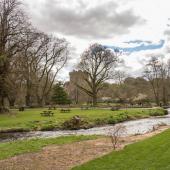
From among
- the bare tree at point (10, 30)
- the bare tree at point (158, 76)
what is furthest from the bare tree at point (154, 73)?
the bare tree at point (10, 30)

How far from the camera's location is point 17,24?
159 ft

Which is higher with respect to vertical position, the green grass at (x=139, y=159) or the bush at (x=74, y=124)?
the bush at (x=74, y=124)

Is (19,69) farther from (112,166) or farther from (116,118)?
(112,166)

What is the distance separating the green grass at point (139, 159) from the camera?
12.2 m

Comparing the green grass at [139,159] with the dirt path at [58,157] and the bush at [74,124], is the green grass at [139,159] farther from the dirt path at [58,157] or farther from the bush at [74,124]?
the bush at [74,124]

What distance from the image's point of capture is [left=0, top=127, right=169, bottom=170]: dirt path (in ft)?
48.4

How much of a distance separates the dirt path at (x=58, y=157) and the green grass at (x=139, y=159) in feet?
4.69

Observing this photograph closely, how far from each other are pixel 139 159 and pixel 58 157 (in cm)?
461

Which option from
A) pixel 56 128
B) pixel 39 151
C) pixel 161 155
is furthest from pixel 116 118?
pixel 161 155

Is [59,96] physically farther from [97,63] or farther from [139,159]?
[139,159]

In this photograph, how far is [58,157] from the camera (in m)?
16.5

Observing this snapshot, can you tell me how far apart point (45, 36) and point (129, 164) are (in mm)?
58576

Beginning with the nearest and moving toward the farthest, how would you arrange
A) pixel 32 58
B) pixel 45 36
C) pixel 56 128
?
pixel 56 128 < pixel 32 58 < pixel 45 36

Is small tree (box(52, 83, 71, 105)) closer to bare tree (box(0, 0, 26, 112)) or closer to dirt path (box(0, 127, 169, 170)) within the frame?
bare tree (box(0, 0, 26, 112))
